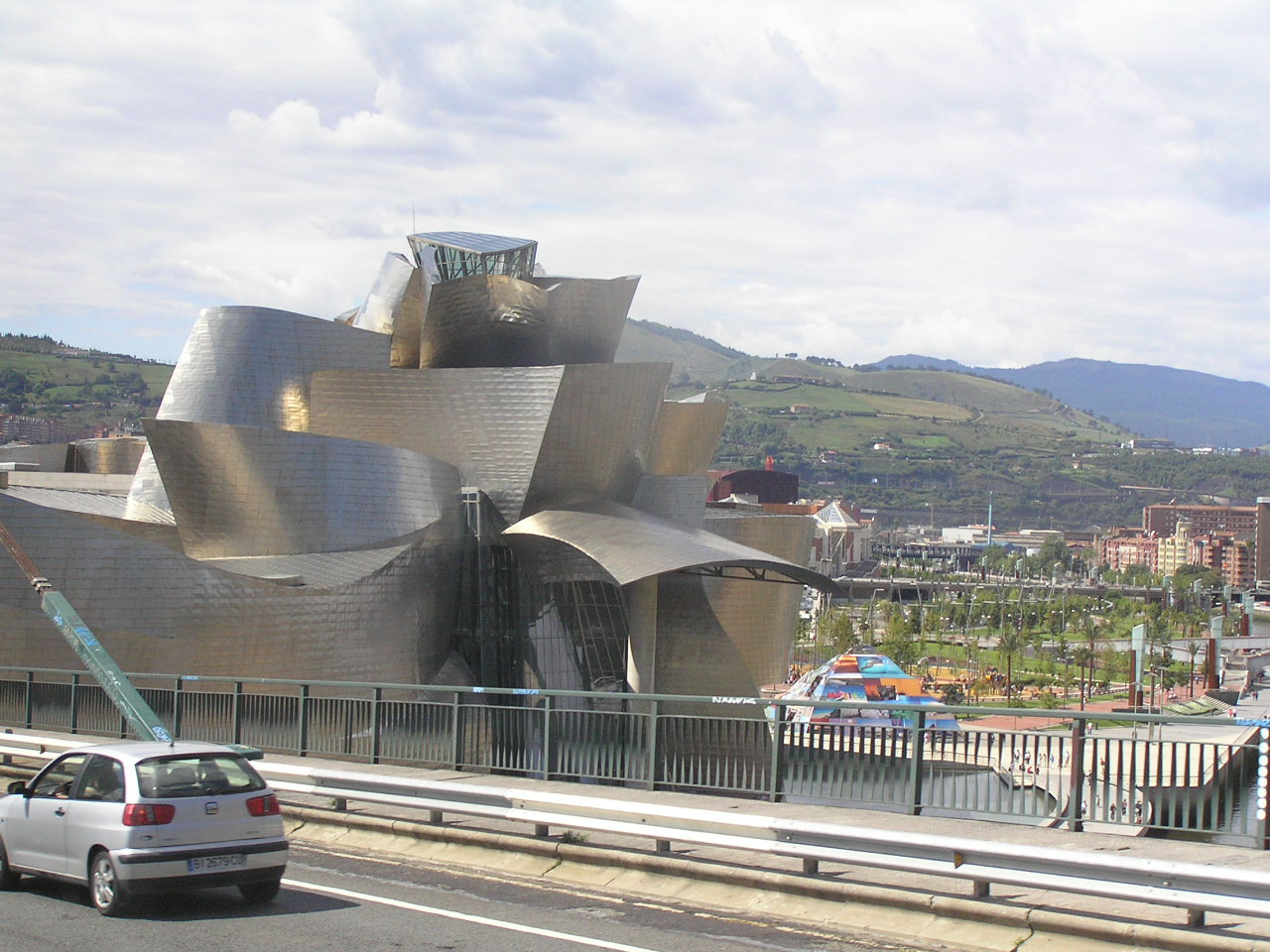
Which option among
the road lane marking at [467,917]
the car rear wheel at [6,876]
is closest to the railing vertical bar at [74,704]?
the car rear wheel at [6,876]

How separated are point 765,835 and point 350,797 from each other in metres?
5.69

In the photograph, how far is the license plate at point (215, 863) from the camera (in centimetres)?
1223

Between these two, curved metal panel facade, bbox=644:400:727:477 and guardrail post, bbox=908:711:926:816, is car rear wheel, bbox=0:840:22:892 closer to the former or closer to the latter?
guardrail post, bbox=908:711:926:816

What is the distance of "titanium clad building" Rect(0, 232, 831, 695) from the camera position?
30.9 meters

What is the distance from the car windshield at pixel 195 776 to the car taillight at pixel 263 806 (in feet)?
0.36

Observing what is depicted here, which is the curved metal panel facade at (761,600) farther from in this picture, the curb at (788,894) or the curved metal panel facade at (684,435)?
the curb at (788,894)

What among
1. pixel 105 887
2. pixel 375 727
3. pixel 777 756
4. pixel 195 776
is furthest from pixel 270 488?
pixel 105 887

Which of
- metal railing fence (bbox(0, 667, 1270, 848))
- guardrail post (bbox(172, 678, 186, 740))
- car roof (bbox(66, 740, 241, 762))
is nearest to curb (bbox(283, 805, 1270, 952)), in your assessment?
metal railing fence (bbox(0, 667, 1270, 848))

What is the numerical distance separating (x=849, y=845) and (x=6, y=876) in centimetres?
785

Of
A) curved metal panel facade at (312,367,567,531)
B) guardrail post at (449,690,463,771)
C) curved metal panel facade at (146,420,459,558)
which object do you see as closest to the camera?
guardrail post at (449,690,463,771)

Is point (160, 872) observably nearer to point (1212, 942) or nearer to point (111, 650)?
point (1212, 942)

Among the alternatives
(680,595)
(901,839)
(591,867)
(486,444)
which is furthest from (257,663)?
(901,839)

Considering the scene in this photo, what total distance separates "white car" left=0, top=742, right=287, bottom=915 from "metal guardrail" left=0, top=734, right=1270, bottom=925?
3.05 metres

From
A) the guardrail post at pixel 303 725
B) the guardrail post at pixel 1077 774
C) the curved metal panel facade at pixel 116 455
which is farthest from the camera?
the curved metal panel facade at pixel 116 455
